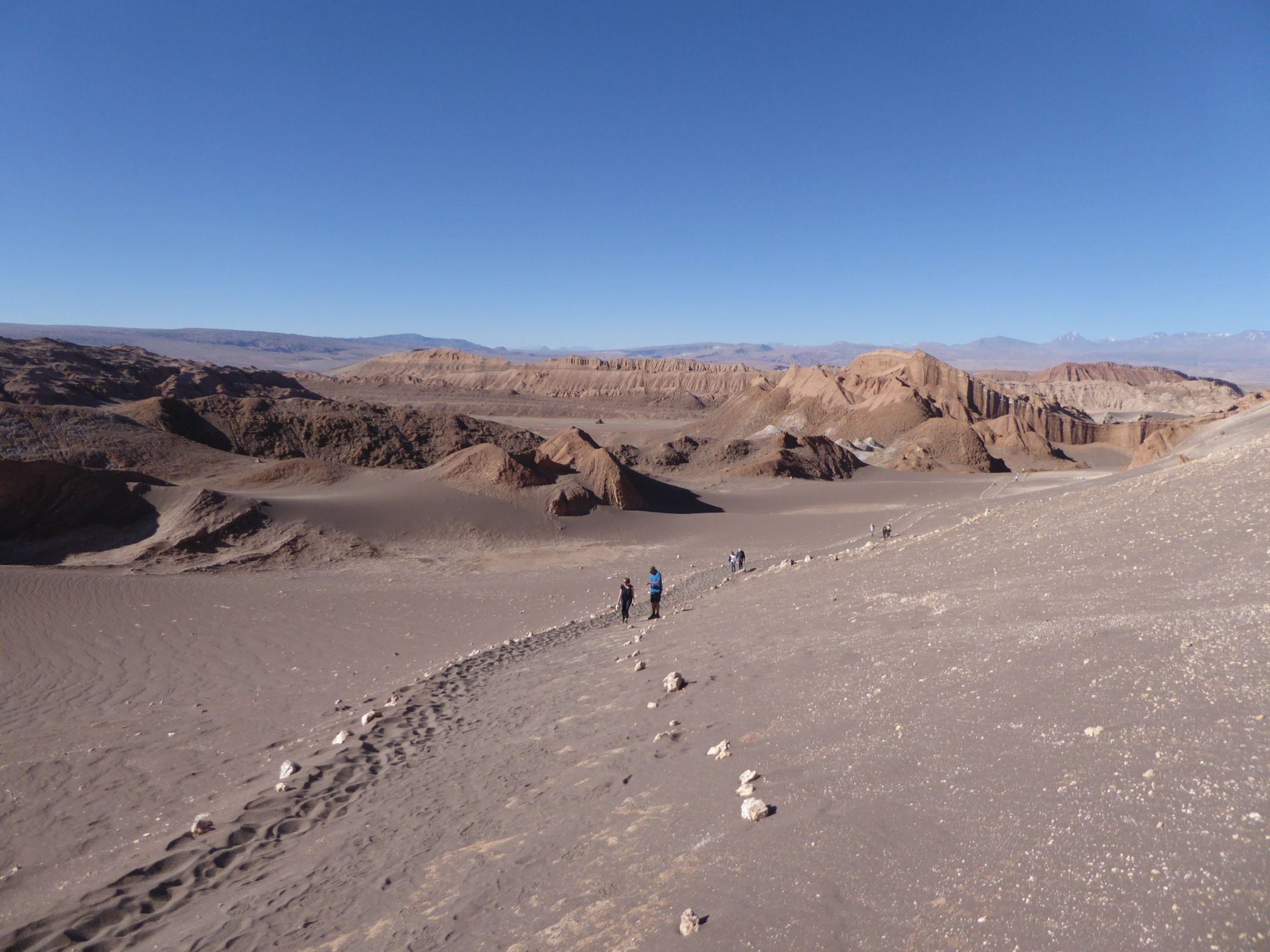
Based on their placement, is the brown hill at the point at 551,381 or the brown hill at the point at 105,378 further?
the brown hill at the point at 551,381

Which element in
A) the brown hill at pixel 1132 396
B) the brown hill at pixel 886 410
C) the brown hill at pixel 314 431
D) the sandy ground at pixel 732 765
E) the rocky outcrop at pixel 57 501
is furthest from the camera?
the brown hill at pixel 1132 396

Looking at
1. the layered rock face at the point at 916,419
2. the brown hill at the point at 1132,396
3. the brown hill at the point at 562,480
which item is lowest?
the brown hill at the point at 562,480

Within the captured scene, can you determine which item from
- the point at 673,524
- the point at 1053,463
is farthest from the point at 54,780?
the point at 1053,463

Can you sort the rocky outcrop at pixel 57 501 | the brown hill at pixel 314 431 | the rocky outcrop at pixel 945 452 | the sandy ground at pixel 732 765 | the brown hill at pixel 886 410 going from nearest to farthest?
the sandy ground at pixel 732 765 → the rocky outcrop at pixel 57 501 → the brown hill at pixel 314 431 → the rocky outcrop at pixel 945 452 → the brown hill at pixel 886 410

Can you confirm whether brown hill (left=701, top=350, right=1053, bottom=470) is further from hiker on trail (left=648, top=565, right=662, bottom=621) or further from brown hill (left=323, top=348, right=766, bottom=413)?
brown hill (left=323, top=348, right=766, bottom=413)

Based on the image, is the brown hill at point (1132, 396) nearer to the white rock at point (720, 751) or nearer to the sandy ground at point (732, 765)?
the sandy ground at point (732, 765)

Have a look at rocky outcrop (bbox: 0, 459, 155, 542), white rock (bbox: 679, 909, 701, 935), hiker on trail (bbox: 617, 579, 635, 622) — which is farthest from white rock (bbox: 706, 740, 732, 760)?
rocky outcrop (bbox: 0, 459, 155, 542)

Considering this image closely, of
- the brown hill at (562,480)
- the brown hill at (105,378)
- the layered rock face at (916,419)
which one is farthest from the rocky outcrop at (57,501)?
the layered rock face at (916,419)
